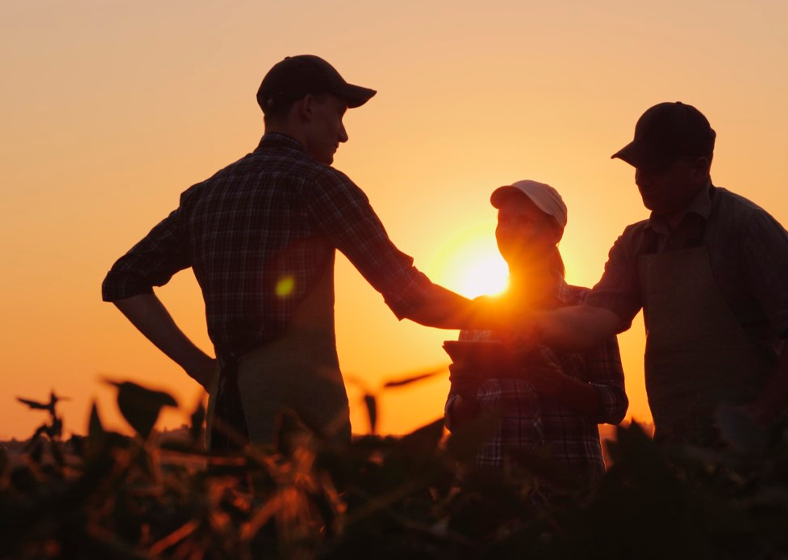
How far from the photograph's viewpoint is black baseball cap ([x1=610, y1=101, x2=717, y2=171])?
448 cm

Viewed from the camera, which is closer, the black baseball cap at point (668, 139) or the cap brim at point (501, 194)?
the black baseball cap at point (668, 139)

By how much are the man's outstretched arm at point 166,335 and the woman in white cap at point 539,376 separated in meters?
1.09

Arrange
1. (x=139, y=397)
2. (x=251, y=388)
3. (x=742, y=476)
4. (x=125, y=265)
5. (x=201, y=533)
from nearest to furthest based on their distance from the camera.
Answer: (x=201, y=533)
(x=139, y=397)
(x=742, y=476)
(x=251, y=388)
(x=125, y=265)

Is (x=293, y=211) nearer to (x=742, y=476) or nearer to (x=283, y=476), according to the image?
(x=742, y=476)

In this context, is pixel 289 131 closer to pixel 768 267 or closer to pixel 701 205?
pixel 701 205

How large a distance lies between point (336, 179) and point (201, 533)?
10.6 feet

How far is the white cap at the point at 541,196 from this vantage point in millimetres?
5023

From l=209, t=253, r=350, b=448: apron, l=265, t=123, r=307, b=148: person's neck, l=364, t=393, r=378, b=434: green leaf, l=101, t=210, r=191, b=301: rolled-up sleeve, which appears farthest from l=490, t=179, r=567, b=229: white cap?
l=364, t=393, r=378, b=434: green leaf

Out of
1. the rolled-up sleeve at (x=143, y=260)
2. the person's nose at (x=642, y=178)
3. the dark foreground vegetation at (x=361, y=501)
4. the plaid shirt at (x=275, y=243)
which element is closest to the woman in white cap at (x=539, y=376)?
the person's nose at (x=642, y=178)

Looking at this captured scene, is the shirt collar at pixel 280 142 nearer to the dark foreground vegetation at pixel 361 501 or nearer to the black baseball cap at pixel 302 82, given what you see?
the black baseball cap at pixel 302 82

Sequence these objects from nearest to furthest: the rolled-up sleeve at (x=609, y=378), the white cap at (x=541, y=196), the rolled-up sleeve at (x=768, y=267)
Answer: the rolled-up sleeve at (x=768, y=267) → the rolled-up sleeve at (x=609, y=378) → the white cap at (x=541, y=196)

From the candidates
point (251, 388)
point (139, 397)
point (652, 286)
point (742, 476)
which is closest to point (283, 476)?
point (139, 397)

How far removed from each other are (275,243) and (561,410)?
1.73 meters

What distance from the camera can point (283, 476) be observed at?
753mm
